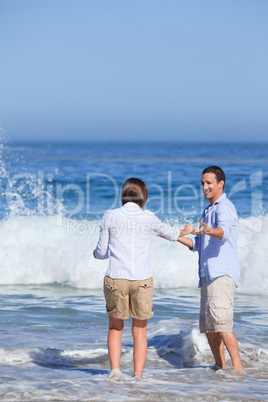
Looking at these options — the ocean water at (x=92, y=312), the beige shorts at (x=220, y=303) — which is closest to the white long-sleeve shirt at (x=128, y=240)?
the beige shorts at (x=220, y=303)

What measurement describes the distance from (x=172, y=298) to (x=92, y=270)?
77.4 inches

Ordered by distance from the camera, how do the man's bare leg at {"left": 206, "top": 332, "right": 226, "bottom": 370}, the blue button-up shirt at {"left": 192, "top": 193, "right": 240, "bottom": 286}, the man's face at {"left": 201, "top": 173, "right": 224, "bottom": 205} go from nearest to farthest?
the blue button-up shirt at {"left": 192, "top": 193, "right": 240, "bottom": 286} → the man's face at {"left": 201, "top": 173, "right": 224, "bottom": 205} → the man's bare leg at {"left": 206, "top": 332, "right": 226, "bottom": 370}

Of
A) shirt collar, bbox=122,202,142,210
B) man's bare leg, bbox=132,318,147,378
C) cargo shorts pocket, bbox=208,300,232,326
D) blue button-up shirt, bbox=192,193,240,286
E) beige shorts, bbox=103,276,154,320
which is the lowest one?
man's bare leg, bbox=132,318,147,378

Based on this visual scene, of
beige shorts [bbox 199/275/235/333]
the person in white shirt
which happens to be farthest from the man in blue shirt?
the person in white shirt

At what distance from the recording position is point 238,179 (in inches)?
734

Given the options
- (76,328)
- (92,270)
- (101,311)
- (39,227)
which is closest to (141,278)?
(76,328)

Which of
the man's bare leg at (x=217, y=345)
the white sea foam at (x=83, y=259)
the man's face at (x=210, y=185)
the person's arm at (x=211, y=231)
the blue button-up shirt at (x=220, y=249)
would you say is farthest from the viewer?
the white sea foam at (x=83, y=259)

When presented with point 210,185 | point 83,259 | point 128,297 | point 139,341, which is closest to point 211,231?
point 210,185

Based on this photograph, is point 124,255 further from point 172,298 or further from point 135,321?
point 172,298

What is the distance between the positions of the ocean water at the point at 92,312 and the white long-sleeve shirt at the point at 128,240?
82 cm

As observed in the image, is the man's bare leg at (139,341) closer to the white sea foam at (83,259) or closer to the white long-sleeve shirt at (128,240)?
the white long-sleeve shirt at (128,240)

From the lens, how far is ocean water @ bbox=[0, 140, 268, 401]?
3873 millimetres

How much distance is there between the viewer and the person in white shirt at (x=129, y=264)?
150 inches

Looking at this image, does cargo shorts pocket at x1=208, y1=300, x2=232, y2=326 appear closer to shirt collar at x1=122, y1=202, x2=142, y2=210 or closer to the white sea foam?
shirt collar at x1=122, y1=202, x2=142, y2=210
